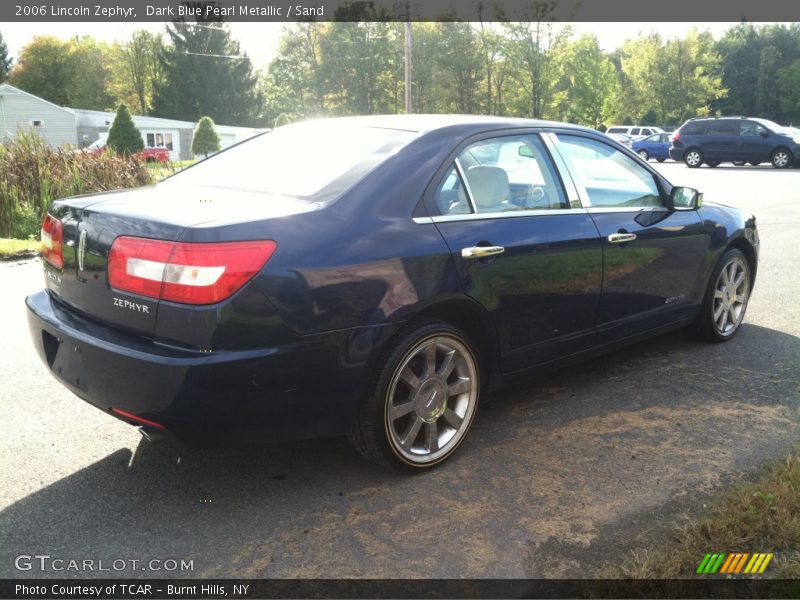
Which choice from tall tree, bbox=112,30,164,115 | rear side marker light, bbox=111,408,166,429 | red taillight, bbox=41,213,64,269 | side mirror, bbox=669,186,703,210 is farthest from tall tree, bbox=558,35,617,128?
rear side marker light, bbox=111,408,166,429

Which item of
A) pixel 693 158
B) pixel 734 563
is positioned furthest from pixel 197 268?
pixel 693 158

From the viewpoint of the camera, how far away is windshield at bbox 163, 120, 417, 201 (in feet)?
11.7

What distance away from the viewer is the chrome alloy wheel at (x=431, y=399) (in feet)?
11.5

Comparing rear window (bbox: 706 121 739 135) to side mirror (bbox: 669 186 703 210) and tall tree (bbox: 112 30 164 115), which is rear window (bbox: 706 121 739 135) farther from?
tall tree (bbox: 112 30 164 115)

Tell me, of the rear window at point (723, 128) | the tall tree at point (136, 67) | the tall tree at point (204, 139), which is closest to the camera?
the rear window at point (723, 128)

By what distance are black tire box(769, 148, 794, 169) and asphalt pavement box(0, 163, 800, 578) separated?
2608 centimetres

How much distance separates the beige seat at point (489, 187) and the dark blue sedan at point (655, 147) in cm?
3535

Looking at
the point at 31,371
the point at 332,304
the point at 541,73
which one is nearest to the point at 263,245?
the point at 332,304

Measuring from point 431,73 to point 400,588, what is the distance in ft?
238

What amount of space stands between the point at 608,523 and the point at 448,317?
1.17 m

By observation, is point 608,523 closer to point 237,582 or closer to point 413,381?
point 413,381

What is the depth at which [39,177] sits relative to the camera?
1233 centimetres

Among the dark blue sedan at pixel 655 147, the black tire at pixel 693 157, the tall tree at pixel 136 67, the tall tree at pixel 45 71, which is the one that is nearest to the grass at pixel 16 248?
the black tire at pixel 693 157

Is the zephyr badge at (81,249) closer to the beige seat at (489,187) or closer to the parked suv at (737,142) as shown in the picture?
the beige seat at (489,187)
